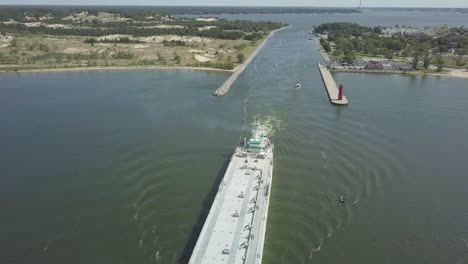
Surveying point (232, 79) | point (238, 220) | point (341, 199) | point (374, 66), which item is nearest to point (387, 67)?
point (374, 66)

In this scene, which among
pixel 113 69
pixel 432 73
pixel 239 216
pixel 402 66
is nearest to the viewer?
pixel 239 216

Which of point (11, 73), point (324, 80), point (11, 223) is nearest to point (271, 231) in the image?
point (11, 223)

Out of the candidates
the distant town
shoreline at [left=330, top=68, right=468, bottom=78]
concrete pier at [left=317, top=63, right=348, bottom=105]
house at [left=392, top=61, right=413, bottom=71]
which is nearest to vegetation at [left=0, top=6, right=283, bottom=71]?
concrete pier at [left=317, top=63, right=348, bottom=105]

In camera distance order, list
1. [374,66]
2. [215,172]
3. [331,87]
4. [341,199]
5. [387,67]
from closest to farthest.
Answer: [341,199] → [215,172] → [331,87] → [374,66] → [387,67]

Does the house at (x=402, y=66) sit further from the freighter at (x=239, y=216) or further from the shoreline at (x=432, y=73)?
the freighter at (x=239, y=216)

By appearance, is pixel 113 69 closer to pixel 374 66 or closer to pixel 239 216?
pixel 374 66

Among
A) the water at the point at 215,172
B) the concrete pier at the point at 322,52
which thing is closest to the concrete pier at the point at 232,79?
the water at the point at 215,172
